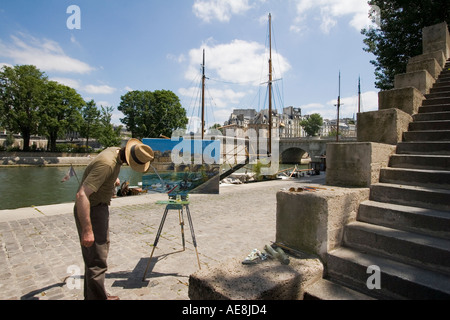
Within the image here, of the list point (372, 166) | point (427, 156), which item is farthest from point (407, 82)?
point (372, 166)

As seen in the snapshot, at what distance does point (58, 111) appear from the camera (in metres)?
51.8

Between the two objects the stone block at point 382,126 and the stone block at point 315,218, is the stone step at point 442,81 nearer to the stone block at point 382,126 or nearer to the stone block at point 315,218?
the stone block at point 382,126

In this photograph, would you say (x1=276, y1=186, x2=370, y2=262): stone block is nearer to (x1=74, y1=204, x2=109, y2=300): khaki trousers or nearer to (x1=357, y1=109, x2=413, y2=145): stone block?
(x1=357, y1=109, x2=413, y2=145): stone block

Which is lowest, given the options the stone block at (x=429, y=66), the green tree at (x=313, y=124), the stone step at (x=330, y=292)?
the stone step at (x=330, y=292)

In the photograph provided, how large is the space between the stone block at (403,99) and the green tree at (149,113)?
56951mm

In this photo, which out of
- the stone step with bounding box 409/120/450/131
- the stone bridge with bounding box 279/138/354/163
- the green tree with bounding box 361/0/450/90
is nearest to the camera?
the stone step with bounding box 409/120/450/131

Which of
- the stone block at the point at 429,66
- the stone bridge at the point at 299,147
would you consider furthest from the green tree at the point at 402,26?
the stone bridge at the point at 299,147

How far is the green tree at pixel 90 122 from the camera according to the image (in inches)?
2354

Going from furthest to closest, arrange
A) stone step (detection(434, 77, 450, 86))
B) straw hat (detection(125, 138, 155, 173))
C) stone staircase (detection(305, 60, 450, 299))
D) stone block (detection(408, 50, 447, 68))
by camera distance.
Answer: stone block (detection(408, 50, 447, 68)) < stone step (detection(434, 77, 450, 86)) < straw hat (detection(125, 138, 155, 173)) < stone staircase (detection(305, 60, 450, 299))

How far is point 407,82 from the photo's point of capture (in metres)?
6.46

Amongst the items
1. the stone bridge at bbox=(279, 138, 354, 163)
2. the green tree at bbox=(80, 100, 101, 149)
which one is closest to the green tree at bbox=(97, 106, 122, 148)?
the green tree at bbox=(80, 100, 101, 149)

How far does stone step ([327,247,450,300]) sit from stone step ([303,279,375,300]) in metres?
0.11

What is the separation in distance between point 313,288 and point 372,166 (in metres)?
2.06

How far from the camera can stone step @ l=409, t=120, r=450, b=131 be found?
4.77 m
